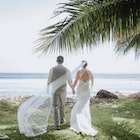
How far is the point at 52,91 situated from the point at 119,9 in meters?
3.17

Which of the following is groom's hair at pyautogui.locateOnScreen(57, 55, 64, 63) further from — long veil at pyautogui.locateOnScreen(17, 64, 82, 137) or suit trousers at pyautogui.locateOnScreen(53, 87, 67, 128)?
long veil at pyautogui.locateOnScreen(17, 64, 82, 137)

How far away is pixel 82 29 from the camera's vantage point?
596 centimetres

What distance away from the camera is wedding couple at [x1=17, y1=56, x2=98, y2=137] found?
796 centimetres

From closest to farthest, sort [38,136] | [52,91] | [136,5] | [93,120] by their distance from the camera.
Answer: [136,5] → [38,136] → [52,91] → [93,120]

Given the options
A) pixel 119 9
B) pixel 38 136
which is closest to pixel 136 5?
pixel 119 9

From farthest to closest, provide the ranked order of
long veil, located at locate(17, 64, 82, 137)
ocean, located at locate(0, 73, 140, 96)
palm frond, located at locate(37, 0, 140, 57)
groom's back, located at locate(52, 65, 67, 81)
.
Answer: ocean, located at locate(0, 73, 140, 96) < groom's back, located at locate(52, 65, 67, 81) < long veil, located at locate(17, 64, 82, 137) < palm frond, located at locate(37, 0, 140, 57)

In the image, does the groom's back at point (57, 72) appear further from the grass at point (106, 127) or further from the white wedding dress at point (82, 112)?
the grass at point (106, 127)

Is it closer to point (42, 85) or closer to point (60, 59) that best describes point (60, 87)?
point (60, 59)

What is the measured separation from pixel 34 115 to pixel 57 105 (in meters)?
0.72

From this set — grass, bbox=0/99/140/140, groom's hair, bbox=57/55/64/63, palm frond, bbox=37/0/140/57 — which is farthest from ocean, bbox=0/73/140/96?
palm frond, bbox=37/0/140/57

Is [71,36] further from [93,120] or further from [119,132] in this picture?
[93,120]

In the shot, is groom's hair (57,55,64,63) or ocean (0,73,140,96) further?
ocean (0,73,140,96)

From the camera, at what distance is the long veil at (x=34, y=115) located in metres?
7.91

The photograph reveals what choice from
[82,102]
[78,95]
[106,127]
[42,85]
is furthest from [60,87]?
[42,85]
